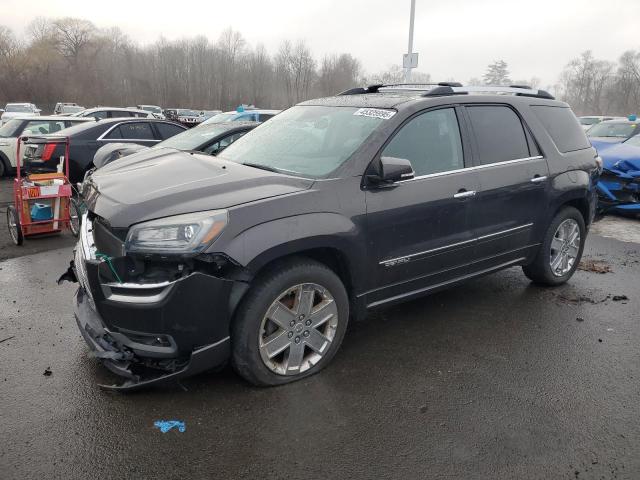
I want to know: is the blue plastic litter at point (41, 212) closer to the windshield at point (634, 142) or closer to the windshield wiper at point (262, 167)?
the windshield wiper at point (262, 167)

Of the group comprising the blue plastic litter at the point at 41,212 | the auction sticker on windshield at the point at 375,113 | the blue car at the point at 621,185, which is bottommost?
the blue plastic litter at the point at 41,212

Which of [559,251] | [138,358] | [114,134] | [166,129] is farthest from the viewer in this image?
[166,129]

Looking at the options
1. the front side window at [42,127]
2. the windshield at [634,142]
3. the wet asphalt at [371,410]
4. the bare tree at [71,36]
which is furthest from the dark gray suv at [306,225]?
the bare tree at [71,36]

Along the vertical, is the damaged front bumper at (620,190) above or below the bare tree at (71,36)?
below

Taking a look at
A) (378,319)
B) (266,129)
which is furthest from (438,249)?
(266,129)

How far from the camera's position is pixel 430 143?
12.3ft

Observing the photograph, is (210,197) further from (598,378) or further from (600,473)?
(598,378)

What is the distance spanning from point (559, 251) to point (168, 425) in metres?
4.06

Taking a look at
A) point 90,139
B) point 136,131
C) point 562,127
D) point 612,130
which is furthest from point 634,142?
point 90,139

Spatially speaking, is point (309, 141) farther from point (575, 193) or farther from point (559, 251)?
point (559, 251)

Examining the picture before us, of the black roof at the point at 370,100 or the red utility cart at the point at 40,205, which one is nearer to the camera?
the black roof at the point at 370,100

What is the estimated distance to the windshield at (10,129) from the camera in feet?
38.9

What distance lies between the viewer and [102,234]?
307 centimetres

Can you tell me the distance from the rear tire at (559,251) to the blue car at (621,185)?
409cm
